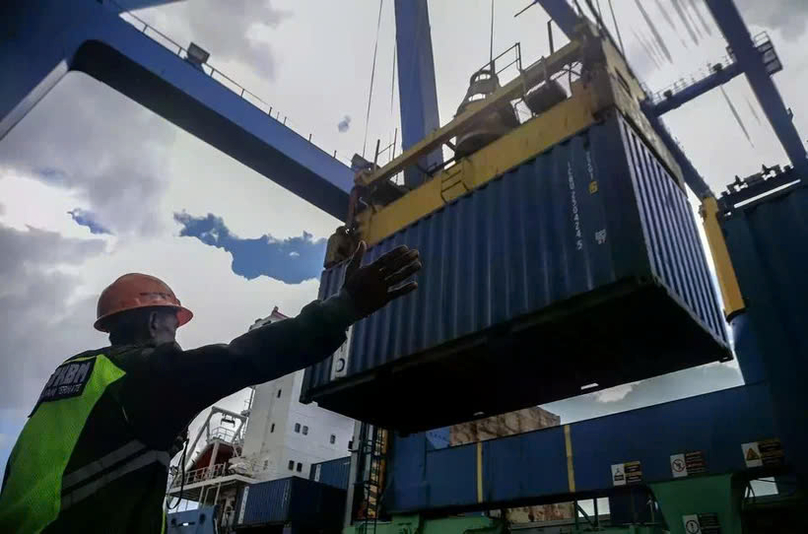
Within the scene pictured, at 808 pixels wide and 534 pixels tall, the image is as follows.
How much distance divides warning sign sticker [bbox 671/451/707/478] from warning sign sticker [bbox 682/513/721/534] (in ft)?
2.50

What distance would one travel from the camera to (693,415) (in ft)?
27.2

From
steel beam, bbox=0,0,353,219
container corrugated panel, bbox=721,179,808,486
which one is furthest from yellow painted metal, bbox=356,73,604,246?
steel beam, bbox=0,0,353,219

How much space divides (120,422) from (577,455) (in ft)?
30.8

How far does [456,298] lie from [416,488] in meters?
7.41

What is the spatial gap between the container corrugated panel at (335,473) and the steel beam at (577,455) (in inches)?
286

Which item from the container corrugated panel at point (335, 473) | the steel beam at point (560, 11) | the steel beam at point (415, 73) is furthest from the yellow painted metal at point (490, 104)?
the container corrugated panel at point (335, 473)

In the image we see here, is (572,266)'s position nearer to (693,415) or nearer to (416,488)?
(693,415)

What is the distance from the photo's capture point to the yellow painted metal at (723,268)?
1302 centimetres

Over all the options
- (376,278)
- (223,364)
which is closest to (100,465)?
(223,364)

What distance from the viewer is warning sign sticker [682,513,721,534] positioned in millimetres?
7031

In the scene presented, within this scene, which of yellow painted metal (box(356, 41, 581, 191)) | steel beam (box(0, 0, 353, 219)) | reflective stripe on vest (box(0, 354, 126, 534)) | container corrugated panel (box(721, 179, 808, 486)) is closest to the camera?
reflective stripe on vest (box(0, 354, 126, 534))

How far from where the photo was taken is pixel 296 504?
1745 centimetres

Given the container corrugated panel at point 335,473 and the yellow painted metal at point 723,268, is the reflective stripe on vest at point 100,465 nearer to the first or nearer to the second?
the yellow painted metal at point 723,268

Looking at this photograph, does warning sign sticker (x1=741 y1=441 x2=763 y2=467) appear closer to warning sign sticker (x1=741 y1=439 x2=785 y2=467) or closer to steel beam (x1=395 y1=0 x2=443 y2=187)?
warning sign sticker (x1=741 y1=439 x2=785 y2=467)
